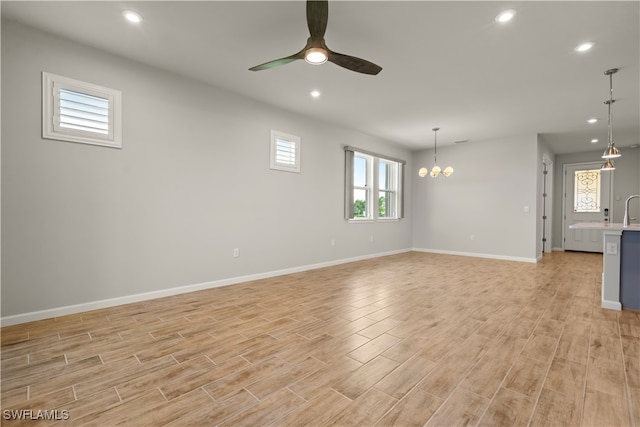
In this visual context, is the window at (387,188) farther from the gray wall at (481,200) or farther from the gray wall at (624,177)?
the gray wall at (624,177)

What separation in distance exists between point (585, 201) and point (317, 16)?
9273 millimetres

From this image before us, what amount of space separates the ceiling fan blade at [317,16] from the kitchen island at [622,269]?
3.34 meters

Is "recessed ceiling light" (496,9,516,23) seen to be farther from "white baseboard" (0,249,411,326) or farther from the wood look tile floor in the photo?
"white baseboard" (0,249,411,326)

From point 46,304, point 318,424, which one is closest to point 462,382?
point 318,424

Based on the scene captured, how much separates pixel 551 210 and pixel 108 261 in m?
9.85

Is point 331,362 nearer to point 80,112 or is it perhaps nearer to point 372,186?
point 80,112

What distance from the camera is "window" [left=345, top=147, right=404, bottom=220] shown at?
603 centimetres

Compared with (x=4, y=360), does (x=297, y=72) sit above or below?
above

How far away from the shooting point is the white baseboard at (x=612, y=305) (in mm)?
3217

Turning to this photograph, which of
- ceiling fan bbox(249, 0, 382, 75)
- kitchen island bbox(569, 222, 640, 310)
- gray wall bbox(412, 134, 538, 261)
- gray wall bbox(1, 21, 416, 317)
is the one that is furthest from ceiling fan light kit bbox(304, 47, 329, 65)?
gray wall bbox(412, 134, 538, 261)

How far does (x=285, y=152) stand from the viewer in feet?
16.2

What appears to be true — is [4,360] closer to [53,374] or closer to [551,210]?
[53,374]

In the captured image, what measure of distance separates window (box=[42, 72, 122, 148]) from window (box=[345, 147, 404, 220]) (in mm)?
4005

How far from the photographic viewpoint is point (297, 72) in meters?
3.57
